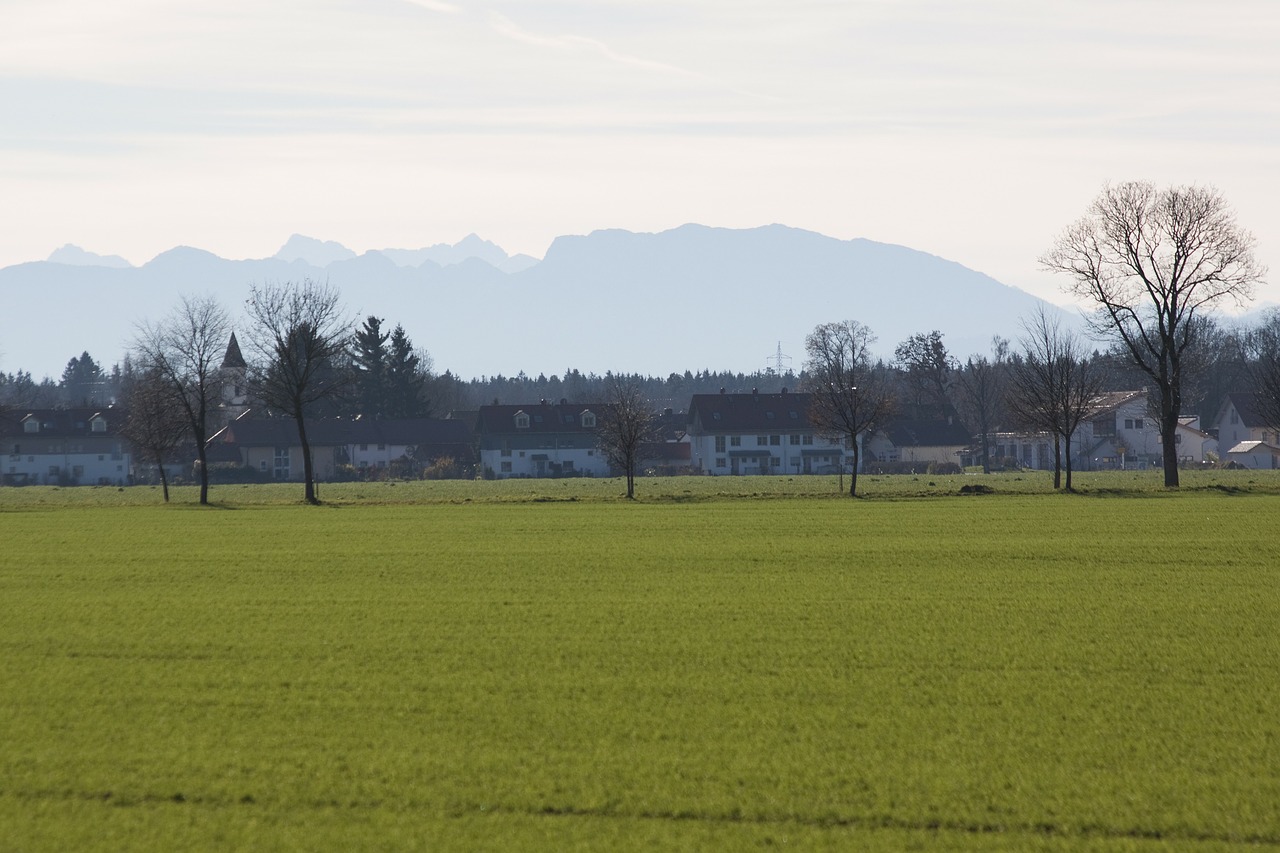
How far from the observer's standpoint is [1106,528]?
36.8 m

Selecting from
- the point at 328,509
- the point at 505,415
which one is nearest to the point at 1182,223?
the point at 328,509

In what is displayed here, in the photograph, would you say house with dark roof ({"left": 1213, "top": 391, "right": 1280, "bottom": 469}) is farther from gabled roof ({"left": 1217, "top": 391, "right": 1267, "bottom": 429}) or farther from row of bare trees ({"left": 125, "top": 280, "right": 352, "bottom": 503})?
row of bare trees ({"left": 125, "top": 280, "right": 352, "bottom": 503})

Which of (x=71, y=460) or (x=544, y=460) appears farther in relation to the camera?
(x=71, y=460)

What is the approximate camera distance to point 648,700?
1462 cm

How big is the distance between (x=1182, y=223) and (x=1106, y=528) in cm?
2855

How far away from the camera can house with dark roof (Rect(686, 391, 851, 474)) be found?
112625 mm

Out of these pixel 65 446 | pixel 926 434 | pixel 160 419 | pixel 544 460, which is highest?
pixel 160 419

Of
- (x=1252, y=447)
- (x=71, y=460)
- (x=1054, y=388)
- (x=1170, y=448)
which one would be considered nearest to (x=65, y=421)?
(x=71, y=460)

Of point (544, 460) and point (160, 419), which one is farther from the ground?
point (160, 419)

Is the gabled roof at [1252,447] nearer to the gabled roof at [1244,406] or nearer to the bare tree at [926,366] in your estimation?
the gabled roof at [1244,406]

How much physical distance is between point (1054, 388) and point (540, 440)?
63.5m

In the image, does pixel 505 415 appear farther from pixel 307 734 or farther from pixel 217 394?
pixel 307 734

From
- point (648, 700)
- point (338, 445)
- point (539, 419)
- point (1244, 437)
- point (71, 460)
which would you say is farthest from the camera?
point (71, 460)

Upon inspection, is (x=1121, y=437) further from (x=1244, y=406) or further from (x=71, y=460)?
(x=71, y=460)
